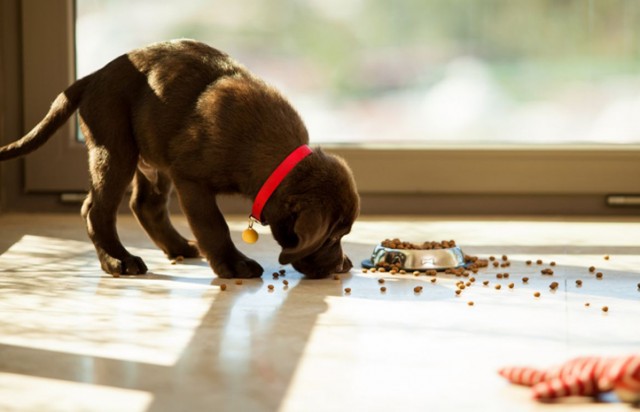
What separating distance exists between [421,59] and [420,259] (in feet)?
5.66

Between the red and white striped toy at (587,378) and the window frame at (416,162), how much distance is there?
2.90m

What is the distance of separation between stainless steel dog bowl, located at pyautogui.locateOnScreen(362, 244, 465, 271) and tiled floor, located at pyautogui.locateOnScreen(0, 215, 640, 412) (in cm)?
9

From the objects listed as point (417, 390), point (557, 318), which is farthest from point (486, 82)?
point (417, 390)

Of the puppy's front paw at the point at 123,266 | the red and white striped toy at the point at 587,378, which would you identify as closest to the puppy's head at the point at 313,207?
the puppy's front paw at the point at 123,266

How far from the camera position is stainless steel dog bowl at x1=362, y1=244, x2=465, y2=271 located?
362cm

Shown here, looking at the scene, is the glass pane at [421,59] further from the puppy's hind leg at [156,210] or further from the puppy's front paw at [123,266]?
the puppy's front paw at [123,266]

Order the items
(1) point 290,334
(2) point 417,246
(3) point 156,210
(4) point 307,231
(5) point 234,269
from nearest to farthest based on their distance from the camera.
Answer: (1) point 290,334
(4) point 307,231
(5) point 234,269
(2) point 417,246
(3) point 156,210

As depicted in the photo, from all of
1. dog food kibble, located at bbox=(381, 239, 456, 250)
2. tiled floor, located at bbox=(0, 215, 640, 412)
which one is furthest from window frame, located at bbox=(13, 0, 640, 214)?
dog food kibble, located at bbox=(381, 239, 456, 250)

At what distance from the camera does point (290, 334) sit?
2664 mm

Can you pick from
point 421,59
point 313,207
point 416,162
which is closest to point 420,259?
point 313,207

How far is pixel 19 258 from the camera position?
3836mm

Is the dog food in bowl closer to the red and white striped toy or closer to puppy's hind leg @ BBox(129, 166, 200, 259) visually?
puppy's hind leg @ BBox(129, 166, 200, 259)

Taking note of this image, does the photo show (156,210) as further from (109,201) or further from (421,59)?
(421,59)

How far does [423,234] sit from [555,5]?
1.40 m
